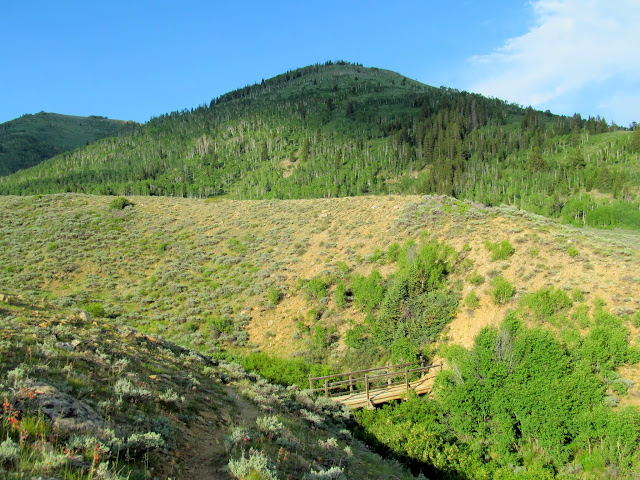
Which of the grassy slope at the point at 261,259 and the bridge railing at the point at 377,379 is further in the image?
the grassy slope at the point at 261,259

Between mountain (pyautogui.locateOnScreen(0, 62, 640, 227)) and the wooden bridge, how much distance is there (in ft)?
202

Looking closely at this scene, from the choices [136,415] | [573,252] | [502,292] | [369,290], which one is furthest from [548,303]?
[136,415]

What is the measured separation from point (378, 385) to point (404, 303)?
15.0 ft

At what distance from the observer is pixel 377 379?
16.9 metres

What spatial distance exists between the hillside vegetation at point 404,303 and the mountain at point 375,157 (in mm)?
52984

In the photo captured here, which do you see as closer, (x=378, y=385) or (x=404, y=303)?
(x=378, y=385)

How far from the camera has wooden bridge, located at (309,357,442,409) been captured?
1520 centimetres

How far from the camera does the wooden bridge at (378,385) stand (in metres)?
15.2

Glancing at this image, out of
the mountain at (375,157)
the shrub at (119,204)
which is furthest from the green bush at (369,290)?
the mountain at (375,157)

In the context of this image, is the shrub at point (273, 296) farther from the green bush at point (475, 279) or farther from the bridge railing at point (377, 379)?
the green bush at point (475, 279)

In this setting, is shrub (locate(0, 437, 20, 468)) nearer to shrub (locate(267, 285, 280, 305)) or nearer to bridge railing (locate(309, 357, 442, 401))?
bridge railing (locate(309, 357, 442, 401))

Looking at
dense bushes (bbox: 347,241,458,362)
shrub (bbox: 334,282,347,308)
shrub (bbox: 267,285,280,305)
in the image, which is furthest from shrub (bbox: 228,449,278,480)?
shrub (bbox: 267,285,280,305)

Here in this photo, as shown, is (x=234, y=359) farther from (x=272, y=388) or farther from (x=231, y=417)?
(x=231, y=417)

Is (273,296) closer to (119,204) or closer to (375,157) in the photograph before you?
(119,204)
